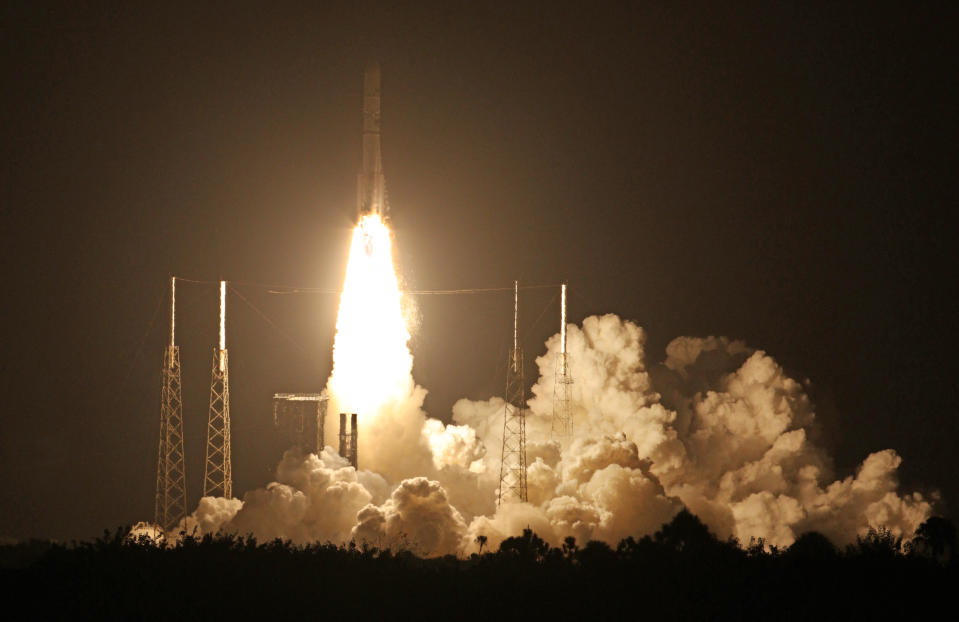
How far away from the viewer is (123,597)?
39250 millimetres

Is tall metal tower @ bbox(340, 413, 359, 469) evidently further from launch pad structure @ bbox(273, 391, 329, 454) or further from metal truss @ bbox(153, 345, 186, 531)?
metal truss @ bbox(153, 345, 186, 531)

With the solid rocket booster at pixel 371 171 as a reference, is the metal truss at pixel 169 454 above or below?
below

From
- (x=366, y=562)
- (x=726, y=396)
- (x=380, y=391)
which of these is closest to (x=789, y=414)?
(x=726, y=396)

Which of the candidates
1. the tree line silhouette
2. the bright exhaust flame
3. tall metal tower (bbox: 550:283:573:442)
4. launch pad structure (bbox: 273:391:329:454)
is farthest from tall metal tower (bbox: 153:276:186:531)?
tall metal tower (bbox: 550:283:573:442)

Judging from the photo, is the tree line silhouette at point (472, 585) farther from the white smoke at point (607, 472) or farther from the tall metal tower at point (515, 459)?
the tall metal tower at point (515, 459)

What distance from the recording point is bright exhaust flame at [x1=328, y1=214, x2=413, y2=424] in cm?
7000

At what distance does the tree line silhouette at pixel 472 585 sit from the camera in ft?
130

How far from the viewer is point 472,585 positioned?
4291 centimetres

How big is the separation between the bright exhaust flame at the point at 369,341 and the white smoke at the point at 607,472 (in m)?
0.97

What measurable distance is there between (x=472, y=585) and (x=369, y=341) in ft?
95.2

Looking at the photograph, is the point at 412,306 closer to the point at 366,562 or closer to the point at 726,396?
the point at 726,396

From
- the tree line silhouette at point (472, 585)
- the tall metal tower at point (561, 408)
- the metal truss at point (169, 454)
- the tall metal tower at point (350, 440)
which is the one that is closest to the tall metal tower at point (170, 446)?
the metal truss at point (169, 454)

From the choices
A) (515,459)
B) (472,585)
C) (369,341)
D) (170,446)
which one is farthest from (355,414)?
(472,585)

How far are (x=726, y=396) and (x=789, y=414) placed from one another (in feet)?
9.57
